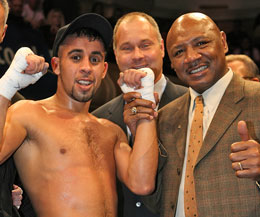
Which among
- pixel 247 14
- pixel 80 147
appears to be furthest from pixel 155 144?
pixel 247 14

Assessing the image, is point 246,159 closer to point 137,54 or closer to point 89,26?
point 89,26

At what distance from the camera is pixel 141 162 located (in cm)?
219

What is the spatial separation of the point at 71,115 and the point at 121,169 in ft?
1.25

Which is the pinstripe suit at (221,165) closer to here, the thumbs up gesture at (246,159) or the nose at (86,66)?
the thumbs up gesture at (246,159)

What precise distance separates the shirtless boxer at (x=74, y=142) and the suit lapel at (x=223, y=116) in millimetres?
256

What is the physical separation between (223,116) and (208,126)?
0.36 ft

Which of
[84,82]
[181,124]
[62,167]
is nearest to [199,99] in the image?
[181,124]

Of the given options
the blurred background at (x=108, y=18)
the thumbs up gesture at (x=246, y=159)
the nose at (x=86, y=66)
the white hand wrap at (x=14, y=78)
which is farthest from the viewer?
the blurred background at (x=108, y=18)

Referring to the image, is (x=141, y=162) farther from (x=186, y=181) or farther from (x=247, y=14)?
(x=247, y=14)

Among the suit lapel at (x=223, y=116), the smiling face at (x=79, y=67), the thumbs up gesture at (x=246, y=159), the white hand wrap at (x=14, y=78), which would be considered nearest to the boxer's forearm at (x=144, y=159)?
the suit lapel at (x=223, y=116)

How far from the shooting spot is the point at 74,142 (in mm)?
2199

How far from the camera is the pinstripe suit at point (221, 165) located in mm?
2023

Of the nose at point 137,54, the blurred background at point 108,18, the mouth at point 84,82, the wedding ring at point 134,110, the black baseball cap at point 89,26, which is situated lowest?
the wedding ring at point 134,110

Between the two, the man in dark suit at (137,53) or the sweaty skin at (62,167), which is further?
the man in dark suit at (137,53)
